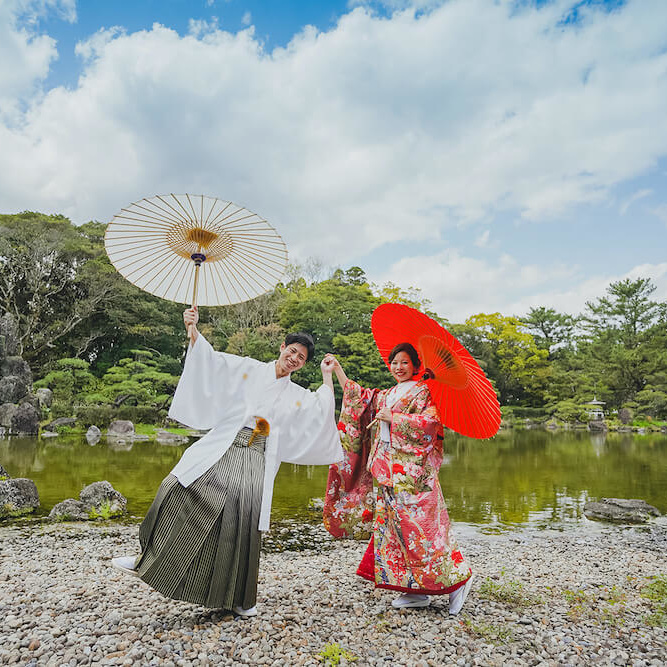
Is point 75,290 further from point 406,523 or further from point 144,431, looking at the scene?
point 406,523

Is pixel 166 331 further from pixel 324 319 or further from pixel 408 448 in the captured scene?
pixel 408 448

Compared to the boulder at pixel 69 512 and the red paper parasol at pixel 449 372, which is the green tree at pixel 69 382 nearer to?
the boulder at pixel 69 512

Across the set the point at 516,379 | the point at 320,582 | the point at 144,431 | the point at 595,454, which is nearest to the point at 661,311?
the point at 516,379

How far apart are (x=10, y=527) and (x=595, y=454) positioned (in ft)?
49.6

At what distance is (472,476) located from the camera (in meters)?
10.8

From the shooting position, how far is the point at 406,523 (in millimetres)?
3271

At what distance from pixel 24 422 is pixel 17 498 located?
1205cm

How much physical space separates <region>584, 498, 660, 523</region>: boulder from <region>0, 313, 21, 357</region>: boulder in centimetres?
2043

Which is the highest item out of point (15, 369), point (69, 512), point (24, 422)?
point (15, 369)

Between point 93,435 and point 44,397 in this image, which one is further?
point 44,397

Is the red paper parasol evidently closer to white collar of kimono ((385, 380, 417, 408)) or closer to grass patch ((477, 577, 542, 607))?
white collar of kimono ((385, 380, 417, 408))

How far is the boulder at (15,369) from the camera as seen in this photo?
62.1 feet

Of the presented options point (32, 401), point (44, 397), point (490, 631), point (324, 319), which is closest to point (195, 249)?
point (490, 631)

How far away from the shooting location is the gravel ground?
261 centimetres
